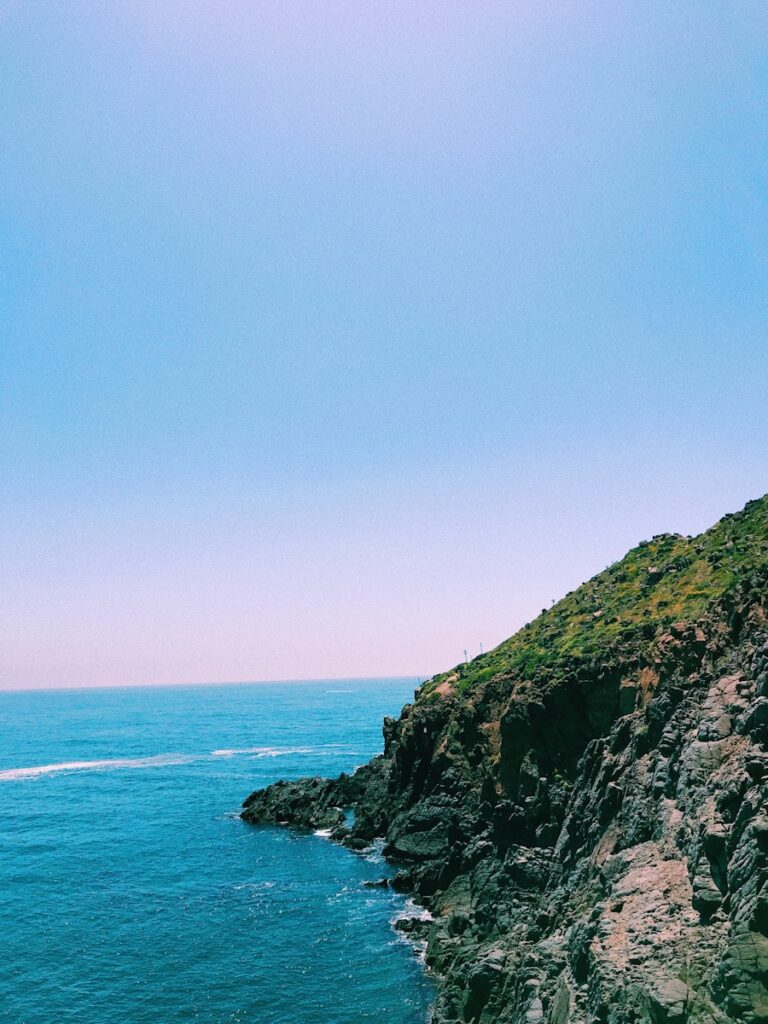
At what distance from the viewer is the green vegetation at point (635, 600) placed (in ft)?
182

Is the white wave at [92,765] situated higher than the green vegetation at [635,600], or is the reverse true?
the green vegetation at [635,600]

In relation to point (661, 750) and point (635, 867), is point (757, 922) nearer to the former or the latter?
point (635, 867)

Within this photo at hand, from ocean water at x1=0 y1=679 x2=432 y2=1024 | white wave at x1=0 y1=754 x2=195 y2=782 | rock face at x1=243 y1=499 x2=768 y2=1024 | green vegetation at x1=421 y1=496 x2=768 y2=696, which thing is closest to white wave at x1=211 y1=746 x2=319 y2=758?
white wave at x1=0 y1=754 x2=195 y2=782

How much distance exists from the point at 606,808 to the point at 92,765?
12633cm

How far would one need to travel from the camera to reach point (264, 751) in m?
145

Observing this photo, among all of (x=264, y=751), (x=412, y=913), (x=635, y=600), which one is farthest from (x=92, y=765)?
(x=635, y=600)

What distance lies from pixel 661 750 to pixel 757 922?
1572 cm

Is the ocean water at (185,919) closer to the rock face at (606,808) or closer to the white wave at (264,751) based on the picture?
the rock face at (606,808)

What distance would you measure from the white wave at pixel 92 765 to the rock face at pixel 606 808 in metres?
59.3

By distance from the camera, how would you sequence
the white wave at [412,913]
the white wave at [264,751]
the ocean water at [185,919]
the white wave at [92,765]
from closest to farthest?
the ocean water at [185,919] < the white wave at [412,913] < the white wave at [92,765] < the white wave at [264,751]

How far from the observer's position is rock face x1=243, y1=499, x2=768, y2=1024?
73.7ft

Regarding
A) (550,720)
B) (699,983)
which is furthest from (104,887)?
(699,983)

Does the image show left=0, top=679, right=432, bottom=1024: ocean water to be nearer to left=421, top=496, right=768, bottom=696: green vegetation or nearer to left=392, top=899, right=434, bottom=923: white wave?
left=392, top=899, right=434, bottom=923: white wave

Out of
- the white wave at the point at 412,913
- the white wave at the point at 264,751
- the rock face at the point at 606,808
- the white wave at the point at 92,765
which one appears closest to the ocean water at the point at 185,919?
the white wave at the point at 412,913
